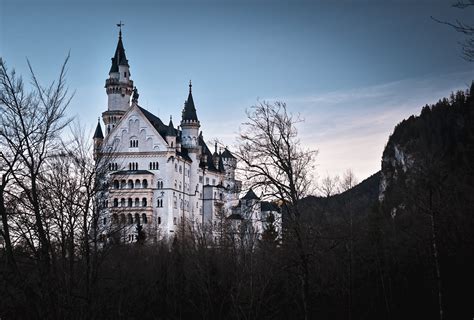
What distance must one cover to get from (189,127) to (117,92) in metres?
13.9

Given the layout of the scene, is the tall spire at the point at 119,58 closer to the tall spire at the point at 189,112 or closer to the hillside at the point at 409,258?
the tall spire at the point at 189,112

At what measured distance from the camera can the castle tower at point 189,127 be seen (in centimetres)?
9756

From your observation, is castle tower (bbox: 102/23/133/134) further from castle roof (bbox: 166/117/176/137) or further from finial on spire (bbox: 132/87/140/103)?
castle roof (bbox: 166/117/176/137)

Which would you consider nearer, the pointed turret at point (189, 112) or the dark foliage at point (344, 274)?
the dark foliage at point (344, 274)

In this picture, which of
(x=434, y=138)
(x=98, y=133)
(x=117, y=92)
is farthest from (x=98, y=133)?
(x=434, y=138)

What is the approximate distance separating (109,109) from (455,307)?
7312cm

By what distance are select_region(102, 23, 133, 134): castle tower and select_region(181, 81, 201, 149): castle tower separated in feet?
33.5

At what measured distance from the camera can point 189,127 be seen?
97.6m

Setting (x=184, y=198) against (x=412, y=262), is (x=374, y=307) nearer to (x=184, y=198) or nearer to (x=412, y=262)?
(x=412, y=262)

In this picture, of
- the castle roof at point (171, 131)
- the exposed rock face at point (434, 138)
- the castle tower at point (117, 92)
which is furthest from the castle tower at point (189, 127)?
the exposed rock face at point (434, 138)

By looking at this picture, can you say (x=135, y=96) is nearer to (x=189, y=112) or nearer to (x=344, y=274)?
(x=189, y=112)

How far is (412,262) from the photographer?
41469mm

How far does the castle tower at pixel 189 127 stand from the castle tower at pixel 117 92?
10.2 m

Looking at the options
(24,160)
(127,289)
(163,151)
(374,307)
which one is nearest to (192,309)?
(127,289)
